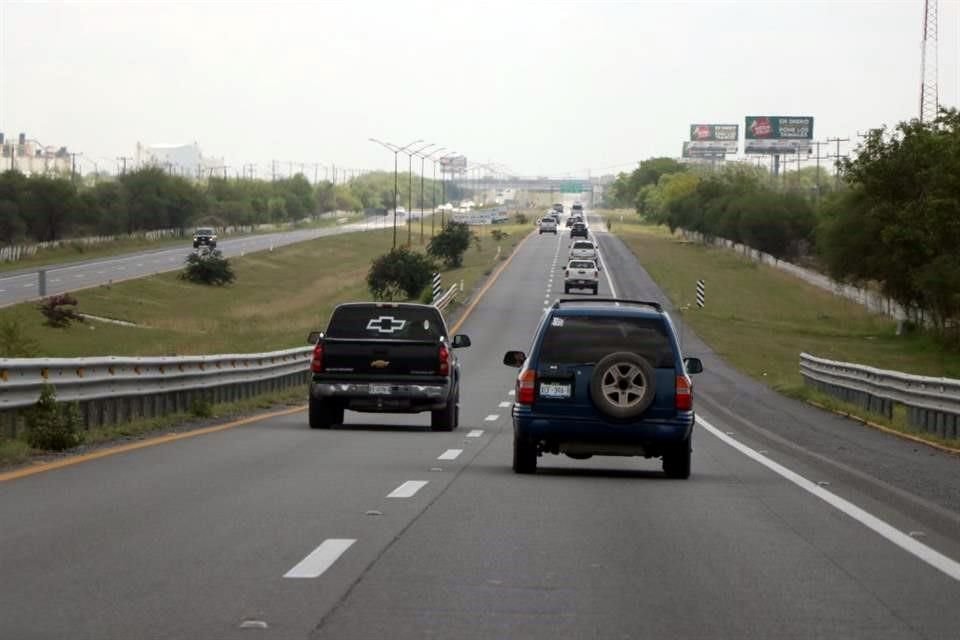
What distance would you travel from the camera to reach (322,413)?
24703 mm

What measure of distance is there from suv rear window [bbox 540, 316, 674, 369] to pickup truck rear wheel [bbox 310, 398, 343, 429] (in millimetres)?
8324

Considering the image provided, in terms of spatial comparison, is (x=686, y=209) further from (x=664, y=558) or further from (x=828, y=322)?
(x=664, y=558)

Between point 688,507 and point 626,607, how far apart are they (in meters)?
5.45

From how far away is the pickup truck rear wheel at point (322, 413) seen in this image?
80.7ft

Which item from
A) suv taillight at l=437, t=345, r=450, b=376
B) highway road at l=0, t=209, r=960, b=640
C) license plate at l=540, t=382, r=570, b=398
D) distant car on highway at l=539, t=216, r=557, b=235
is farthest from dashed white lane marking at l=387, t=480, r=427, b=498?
distant car on highway at l=539, t=216, r=557, b=235

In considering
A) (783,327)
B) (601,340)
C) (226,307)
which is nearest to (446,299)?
(226,307)

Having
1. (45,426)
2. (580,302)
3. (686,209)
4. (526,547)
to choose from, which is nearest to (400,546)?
(526,547)

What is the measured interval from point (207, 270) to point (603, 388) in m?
86.3

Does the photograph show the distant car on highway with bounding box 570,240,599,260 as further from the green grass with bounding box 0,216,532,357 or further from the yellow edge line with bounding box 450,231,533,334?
the green grass with bounding box 0,216,532,357

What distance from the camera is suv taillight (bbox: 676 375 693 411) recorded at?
54.6 ft

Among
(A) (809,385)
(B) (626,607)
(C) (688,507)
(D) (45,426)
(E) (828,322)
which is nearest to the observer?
(B) (626,607)

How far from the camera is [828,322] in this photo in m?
82.4

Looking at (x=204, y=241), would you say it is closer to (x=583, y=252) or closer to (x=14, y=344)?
(x=583, y=252)

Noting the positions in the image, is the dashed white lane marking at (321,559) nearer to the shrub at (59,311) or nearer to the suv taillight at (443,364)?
the suv taillight at (443,364)
